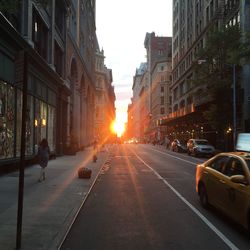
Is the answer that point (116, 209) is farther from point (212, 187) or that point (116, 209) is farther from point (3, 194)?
point (3, 194)

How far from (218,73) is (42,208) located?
32.6 m

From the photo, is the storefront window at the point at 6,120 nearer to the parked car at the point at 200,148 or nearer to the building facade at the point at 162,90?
the parked car at the point at 200,148

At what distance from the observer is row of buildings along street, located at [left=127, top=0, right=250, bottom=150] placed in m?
41.4

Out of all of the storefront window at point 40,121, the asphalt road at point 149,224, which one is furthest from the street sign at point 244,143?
the storefront window at point 40,121

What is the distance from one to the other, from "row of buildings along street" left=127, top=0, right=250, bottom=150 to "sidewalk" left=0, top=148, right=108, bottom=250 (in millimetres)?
11075

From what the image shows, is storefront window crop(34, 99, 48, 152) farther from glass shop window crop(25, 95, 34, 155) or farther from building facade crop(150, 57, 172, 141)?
building facade crop(150, 57, 172, 141)

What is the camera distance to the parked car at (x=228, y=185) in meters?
8.21

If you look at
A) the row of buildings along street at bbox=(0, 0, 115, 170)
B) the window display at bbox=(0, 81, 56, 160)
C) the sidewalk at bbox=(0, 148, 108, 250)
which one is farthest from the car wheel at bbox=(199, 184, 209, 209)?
the window display at bbox=(0, 81, 56, 160)

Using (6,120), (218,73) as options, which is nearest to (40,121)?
(6,120)

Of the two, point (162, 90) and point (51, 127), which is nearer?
point (51, 127)

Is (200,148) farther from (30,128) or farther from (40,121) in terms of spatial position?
(30,128)

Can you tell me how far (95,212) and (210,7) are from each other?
53.9 metres

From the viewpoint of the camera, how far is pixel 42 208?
11.1m

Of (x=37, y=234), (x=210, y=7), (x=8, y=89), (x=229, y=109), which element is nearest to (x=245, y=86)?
(x=229, y=109)
